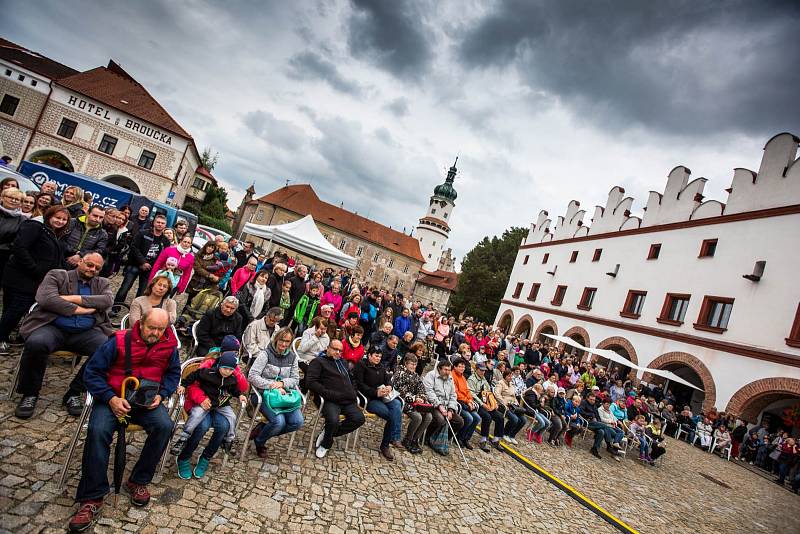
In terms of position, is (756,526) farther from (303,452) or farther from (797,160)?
(797,160)

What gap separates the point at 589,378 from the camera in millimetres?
14938

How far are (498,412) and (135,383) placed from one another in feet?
21.1

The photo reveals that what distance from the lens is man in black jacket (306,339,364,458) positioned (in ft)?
16.2

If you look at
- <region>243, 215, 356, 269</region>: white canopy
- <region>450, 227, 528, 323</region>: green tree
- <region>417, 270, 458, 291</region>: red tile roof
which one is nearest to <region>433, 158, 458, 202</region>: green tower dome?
<region>417, 270, 458, 291</region>: red tile roof

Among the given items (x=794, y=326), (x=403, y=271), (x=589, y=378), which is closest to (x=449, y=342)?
(x=589, y=378)

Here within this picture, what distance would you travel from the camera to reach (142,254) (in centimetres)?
730

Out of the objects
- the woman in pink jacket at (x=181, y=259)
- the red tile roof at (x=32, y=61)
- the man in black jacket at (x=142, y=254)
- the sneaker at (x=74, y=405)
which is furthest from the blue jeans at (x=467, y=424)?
the red tile roof at (x=32, y=61)

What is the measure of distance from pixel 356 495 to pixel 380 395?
1.64m

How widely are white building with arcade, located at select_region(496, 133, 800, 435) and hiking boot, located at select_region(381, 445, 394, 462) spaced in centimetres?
1481

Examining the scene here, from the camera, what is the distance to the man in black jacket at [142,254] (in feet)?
23.7

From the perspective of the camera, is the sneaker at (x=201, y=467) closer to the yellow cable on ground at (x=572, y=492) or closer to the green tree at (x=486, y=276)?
the yellow cable on ground at (x=572, y=492)

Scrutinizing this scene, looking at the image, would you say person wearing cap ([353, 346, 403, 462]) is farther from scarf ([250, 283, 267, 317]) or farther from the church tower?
the church tower

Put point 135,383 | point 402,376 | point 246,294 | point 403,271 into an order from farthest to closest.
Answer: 1. point 403,271
2. point 246,294
3. point 402,376
4. point 135,383

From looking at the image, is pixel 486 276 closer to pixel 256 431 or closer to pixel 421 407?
pixel 421 407
